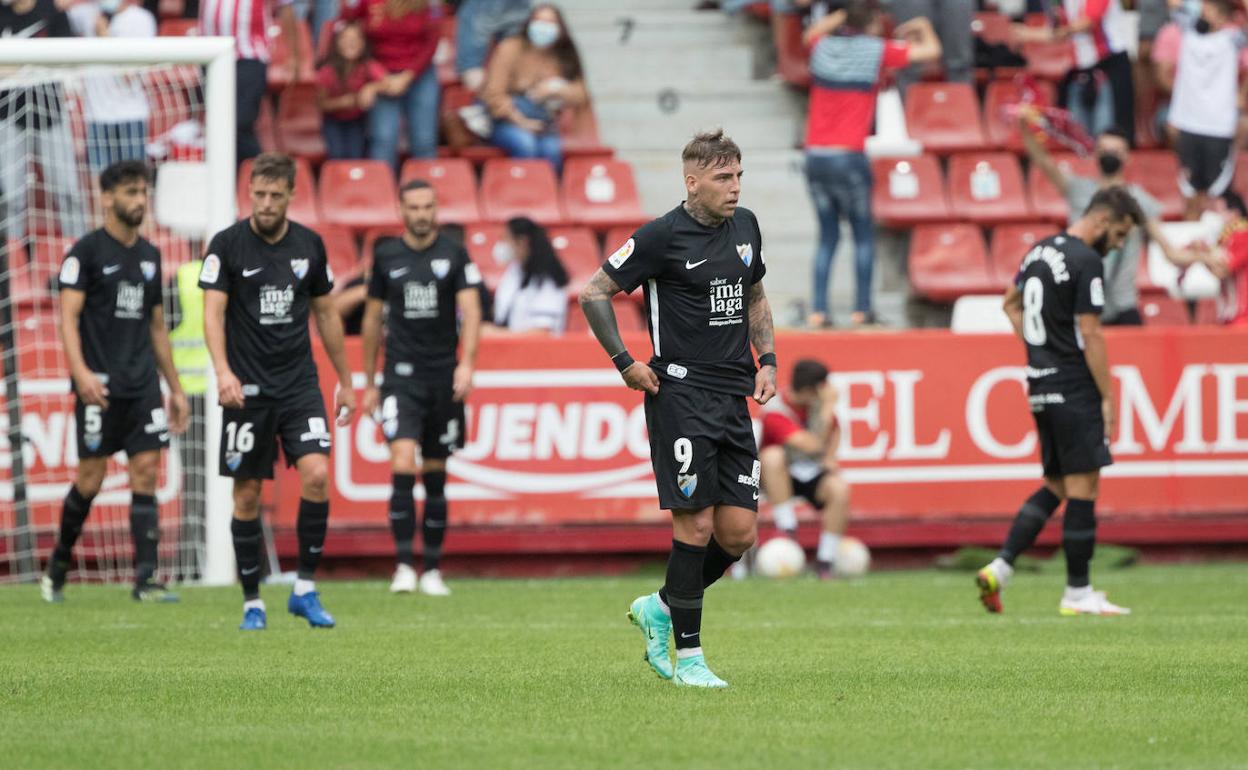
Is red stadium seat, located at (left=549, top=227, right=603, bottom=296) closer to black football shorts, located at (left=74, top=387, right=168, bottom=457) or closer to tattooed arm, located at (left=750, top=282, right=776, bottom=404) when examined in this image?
black football shorts, located at (left=74, top=387, right=168, bottom=457)

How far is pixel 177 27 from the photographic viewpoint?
18.1 m

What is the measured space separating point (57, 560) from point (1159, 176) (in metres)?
10.7

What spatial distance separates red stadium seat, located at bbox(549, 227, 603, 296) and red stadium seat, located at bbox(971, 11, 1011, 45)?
505 centimetres

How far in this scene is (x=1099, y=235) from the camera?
1102 centimetres

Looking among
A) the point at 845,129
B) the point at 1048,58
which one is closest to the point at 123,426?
the point at 845,129

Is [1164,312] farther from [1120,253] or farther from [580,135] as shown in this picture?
[580,135]

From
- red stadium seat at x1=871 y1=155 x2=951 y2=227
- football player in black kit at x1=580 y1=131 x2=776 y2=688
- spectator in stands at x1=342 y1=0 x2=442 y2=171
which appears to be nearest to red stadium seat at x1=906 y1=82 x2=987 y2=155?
red stadium seat at x1=871 y1=155 x2=951 y2=227

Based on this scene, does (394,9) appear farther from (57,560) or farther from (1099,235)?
(1099,235)

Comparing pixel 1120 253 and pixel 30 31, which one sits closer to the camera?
pixel 1120 253

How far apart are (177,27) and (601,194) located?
4103 millimetres

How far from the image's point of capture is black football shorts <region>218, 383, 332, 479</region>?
33.4ft

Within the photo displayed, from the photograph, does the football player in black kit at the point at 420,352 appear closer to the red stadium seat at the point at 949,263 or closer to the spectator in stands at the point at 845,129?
the spectator in stands at the point at 845,129

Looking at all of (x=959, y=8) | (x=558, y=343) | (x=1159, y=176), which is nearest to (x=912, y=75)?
(x=959, y=8)

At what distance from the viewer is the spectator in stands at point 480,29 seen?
58.7 feet
